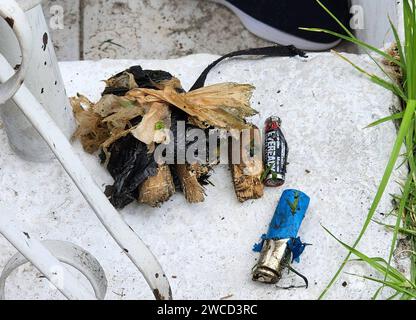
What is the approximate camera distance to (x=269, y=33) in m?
2.89

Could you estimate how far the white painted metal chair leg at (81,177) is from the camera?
1427 mm

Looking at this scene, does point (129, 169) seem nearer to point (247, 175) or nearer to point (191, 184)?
point (191, 184)

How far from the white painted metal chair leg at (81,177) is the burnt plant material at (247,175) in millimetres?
418

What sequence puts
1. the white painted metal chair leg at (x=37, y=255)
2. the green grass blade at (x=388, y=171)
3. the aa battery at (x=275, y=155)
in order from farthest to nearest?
the aa battery at (x=275, y=155)
the green grass blade at (x=388, y=171)
the white painted metal chair leg at (x=37, y=255)

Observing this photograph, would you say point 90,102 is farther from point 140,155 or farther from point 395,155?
point 395,155

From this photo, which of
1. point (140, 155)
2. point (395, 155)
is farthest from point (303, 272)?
point (140, 155)

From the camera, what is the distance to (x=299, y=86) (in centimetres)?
205

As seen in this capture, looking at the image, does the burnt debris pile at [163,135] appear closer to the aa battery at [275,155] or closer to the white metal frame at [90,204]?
the aa battery at [275,155]

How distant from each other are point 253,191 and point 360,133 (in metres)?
0.34

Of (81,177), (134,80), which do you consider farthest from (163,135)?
(81,177)

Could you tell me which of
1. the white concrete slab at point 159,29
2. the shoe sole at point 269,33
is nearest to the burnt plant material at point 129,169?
the white concrete slab at point 159,29

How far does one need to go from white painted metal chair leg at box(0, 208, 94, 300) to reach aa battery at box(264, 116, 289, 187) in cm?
68

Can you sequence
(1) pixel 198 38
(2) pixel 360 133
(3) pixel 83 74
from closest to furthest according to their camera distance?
(2) pixel 360 133
(3) pixel 83 74
(1) pixel 198 38
